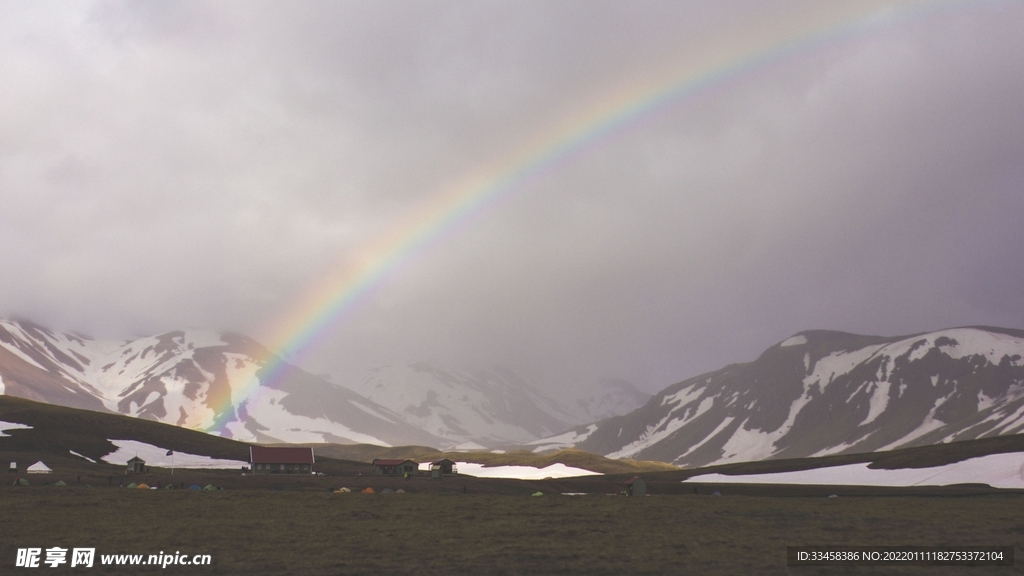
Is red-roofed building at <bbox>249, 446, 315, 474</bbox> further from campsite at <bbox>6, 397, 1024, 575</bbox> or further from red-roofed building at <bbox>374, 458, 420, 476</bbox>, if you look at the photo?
campsite at <bbox>6, 397, 1024, 575</bbox>

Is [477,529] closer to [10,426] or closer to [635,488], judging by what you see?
[635,488]

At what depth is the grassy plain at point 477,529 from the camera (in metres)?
42.0

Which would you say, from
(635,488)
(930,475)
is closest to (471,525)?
(635,488)

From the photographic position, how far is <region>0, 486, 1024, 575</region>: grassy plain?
4200cm

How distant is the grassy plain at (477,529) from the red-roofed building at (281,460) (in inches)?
1781

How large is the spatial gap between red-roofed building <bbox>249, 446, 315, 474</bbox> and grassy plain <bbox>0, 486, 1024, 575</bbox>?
148 feet

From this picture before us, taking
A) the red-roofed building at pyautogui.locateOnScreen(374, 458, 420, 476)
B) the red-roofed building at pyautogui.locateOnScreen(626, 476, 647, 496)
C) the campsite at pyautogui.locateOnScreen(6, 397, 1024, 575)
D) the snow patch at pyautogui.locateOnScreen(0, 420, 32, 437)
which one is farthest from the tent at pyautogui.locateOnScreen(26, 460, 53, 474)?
the red-roofed building at pyautogui.locateOnScreen(626, 476, 647, 496)

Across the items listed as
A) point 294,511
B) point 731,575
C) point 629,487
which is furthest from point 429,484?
point 731,575

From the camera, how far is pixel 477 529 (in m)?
54.2

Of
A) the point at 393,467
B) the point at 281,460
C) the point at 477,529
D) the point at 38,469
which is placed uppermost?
the point at 281,460

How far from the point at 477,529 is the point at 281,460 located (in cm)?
7621

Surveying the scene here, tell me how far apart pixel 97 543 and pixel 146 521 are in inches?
362

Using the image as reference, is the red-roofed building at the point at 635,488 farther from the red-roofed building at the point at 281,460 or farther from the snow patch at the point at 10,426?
the snow patch at the point at 10,426

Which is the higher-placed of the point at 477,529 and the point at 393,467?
the point at 393,467
